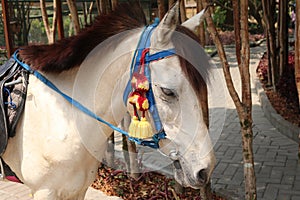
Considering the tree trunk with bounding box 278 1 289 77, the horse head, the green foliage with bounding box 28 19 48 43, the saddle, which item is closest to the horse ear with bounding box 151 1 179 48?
the horse head

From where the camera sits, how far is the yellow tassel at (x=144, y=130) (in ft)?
5.81

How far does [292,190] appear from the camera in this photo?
399cm

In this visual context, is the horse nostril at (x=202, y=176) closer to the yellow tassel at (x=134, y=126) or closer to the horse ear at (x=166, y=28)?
the yellow tassel at (x=134, y=126)

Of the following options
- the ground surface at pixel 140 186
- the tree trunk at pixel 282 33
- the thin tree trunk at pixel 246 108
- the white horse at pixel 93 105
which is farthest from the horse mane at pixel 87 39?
the tree trunk at pixel 282 33

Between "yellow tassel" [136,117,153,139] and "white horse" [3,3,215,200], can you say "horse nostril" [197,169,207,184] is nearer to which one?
"white horse" [3,3,215,200]

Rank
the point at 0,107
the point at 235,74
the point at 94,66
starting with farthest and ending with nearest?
the point at 235,74 < the point at 0,107 < the point at 94,66

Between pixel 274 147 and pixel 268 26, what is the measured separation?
2814mm

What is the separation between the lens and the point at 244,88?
3.04 metres

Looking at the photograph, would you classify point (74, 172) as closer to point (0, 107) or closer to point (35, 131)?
point (35, 131)

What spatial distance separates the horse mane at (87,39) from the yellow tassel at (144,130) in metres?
0.50

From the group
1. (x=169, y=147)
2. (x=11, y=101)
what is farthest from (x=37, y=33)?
(x=169, y=147)

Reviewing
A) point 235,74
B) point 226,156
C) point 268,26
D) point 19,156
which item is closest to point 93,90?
point 19,156

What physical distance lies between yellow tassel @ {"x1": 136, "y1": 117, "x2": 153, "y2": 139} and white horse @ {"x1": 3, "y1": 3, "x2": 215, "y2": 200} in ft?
0.27

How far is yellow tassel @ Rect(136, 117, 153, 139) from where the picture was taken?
1.77m
